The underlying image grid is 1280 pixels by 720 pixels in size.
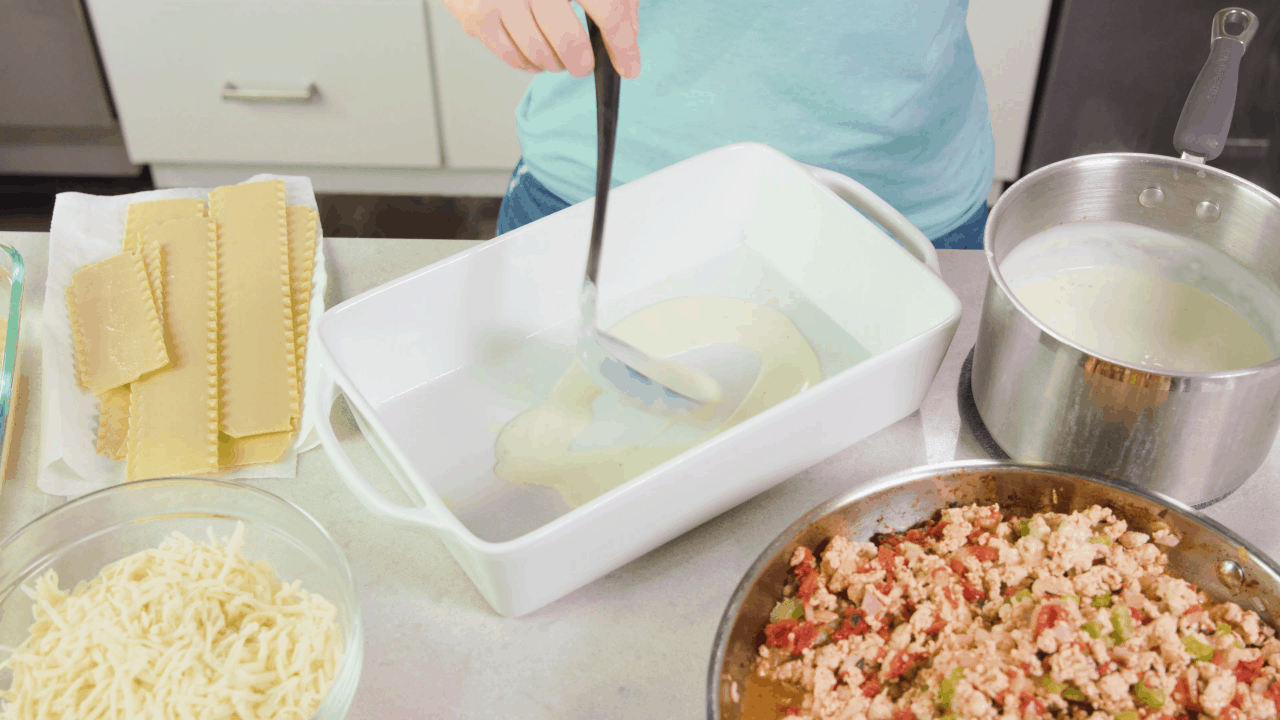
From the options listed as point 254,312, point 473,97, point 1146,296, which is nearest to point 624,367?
point 254,312

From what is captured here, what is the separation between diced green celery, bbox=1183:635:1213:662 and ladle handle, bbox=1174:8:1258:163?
1.16 feet

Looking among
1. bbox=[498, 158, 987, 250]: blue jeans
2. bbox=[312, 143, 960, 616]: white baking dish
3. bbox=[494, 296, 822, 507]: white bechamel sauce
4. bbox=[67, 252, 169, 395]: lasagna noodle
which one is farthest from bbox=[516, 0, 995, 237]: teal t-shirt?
bbox=[67, 252, 169, 395]: lasagna noodle

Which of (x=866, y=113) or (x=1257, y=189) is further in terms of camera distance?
(x=866, y=113)

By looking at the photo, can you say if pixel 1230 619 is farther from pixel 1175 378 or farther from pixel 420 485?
pixel 420 485

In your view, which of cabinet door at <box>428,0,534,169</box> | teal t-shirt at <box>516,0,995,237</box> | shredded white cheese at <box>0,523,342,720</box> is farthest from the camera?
cabinet door at <box>428,0,534,169</box>

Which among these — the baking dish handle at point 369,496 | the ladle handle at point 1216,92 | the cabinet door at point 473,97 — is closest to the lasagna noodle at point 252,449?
the baking dish handle at point 369,496

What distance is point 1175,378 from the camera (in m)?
0.56

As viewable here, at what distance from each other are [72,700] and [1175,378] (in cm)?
64

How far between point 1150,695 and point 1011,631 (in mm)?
76

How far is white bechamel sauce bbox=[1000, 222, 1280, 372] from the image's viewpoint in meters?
0.68

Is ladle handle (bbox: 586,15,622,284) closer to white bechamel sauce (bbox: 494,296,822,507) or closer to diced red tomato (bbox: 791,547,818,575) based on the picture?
white bechamel sauce (bbox: 494,296,822,507)

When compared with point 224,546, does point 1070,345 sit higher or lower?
higher

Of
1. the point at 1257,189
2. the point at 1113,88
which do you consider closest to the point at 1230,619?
the point at 1257,189

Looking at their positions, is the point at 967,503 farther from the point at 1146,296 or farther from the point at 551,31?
the point at 551,31
